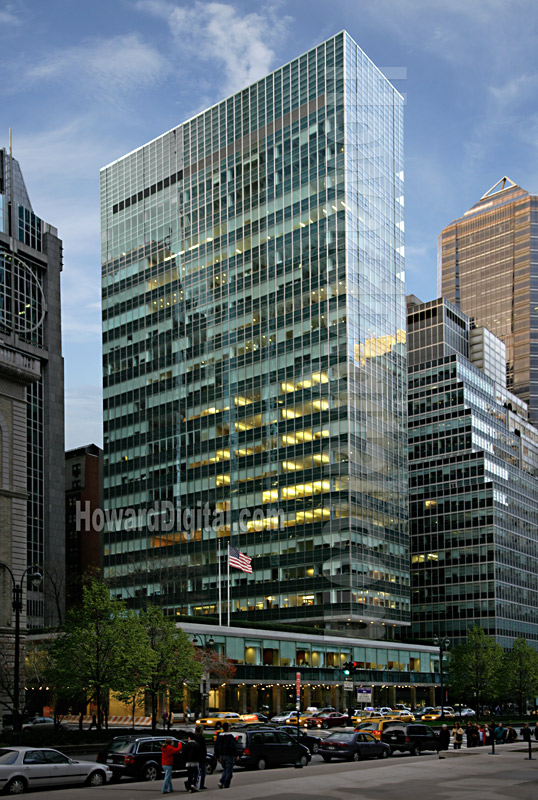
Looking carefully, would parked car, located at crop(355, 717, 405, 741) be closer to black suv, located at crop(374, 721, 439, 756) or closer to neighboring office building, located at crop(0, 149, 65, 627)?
black suv, located at crop(374, 721, 439, 756)

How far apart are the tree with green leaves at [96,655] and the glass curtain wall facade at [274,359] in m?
65.5

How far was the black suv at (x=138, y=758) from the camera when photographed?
33.2 metres

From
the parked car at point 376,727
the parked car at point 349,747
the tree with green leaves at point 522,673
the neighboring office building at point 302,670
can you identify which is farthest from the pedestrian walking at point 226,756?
the tree with green leaves at point 522,673

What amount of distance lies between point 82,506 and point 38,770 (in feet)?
500

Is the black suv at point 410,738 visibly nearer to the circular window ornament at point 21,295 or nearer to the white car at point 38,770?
the white car at point 38,770

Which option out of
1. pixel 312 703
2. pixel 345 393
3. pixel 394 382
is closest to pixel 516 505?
pixel 394 382

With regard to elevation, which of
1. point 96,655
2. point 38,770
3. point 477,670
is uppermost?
point 96,655

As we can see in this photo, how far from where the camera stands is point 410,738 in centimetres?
4778

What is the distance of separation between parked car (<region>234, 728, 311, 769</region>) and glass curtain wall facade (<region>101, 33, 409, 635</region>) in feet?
242

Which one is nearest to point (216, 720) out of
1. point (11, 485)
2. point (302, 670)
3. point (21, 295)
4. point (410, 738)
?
point (410, 738)

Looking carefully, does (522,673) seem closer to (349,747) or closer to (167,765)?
(349,747)

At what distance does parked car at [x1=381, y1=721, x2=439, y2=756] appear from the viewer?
47438 millimetres

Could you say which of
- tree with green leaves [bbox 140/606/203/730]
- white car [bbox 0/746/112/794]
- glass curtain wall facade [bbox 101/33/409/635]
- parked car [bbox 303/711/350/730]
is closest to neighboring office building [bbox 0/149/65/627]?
glass curtain wall facade [bbox 101/33/409/635]

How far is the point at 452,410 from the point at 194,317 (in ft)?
161
